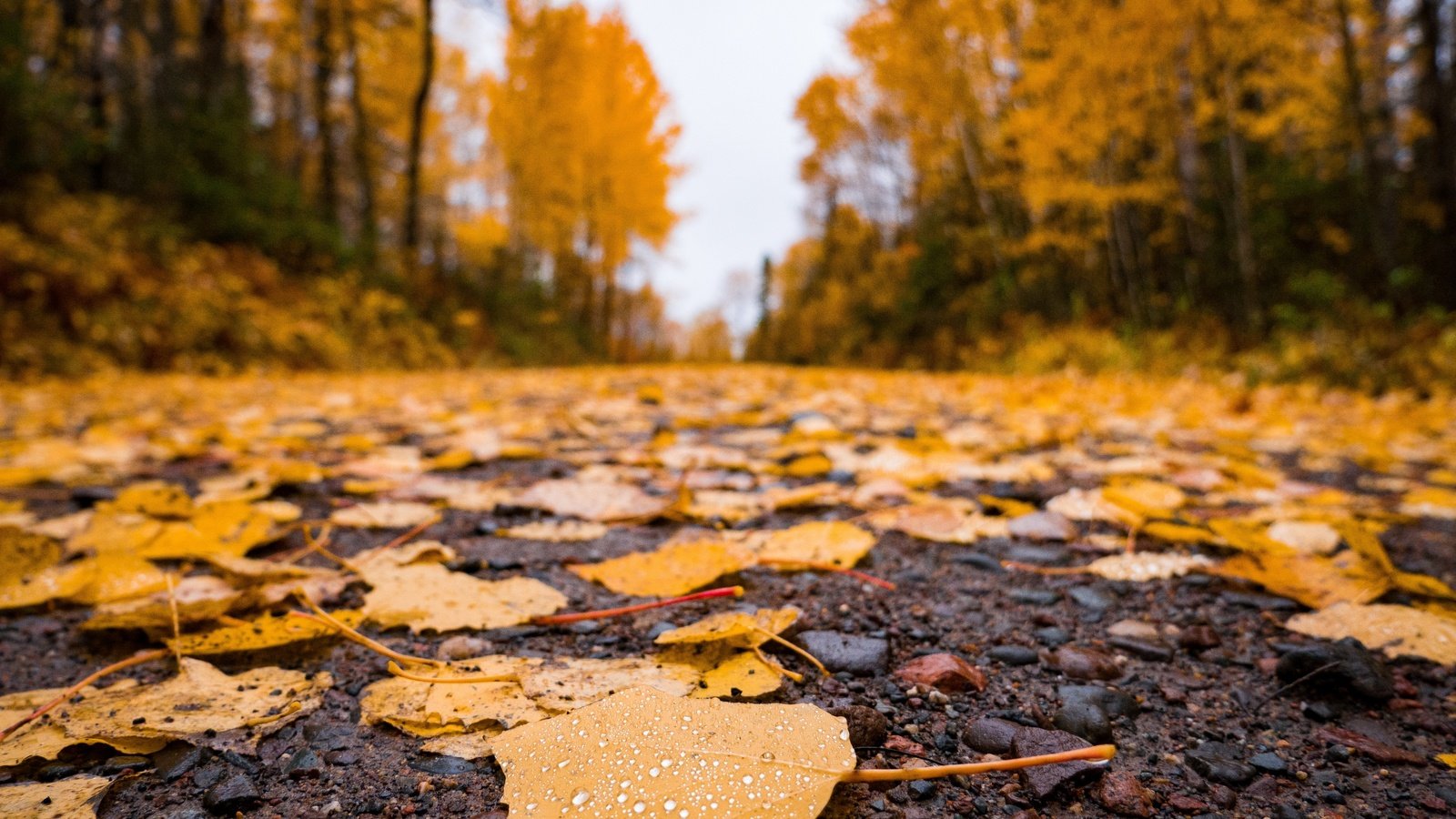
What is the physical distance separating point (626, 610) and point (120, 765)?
18.7 inches

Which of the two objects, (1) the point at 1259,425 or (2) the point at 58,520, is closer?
(2) the point at 58,520

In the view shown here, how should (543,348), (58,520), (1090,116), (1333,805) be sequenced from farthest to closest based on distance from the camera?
(543,348) → (1090,116) → (58,520) → (1333,805)

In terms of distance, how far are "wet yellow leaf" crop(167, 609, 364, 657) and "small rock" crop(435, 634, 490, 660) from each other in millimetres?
138

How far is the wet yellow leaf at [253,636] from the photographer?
0.71 meters

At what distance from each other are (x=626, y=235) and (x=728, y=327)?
1258 inches

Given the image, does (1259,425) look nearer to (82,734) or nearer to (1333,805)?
(1333,805)

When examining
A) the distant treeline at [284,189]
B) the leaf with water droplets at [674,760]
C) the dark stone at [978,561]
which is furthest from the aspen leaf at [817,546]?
the distant treeline at [284,189]

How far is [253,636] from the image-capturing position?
73cm

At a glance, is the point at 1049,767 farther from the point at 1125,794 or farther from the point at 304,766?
the point at 304,766

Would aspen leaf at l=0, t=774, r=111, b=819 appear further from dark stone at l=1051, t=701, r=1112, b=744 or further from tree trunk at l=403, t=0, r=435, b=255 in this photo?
tree trunk at l=403, t=0, r=435, b=255

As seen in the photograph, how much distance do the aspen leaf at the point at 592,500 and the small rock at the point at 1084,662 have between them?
0.71 m

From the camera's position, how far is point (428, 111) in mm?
17578

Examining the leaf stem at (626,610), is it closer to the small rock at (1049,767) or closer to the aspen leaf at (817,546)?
the aspen leaf at (817,546)

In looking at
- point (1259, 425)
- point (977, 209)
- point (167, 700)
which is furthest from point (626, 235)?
point (167, 700)
